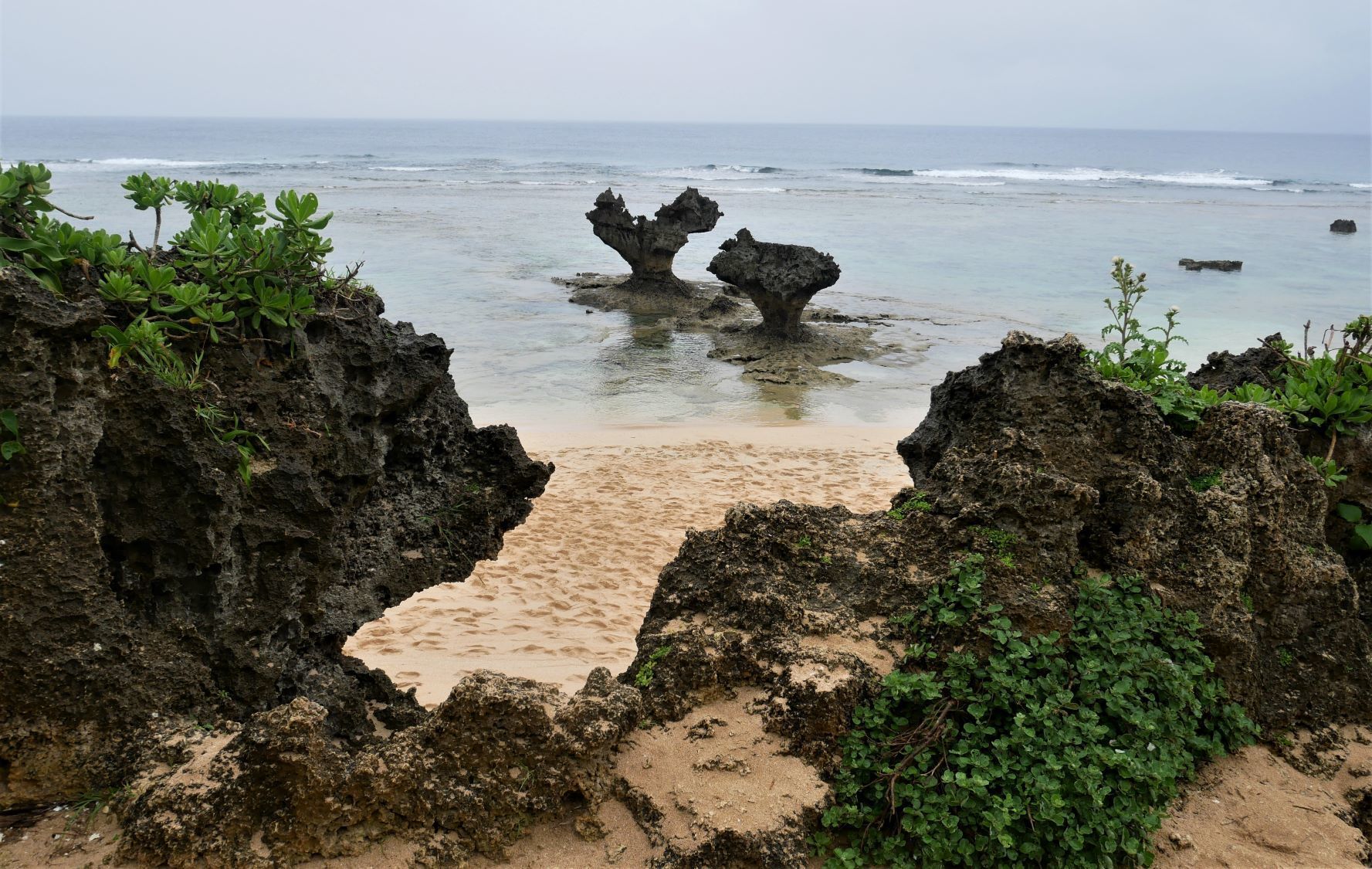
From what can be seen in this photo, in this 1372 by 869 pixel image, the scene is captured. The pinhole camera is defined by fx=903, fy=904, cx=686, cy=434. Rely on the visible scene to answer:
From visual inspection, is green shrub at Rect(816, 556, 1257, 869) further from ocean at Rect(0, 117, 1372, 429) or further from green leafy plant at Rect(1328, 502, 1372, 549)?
ocean at Rect(0, 117, 1372, 429)

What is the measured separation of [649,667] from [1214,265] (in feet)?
98.2

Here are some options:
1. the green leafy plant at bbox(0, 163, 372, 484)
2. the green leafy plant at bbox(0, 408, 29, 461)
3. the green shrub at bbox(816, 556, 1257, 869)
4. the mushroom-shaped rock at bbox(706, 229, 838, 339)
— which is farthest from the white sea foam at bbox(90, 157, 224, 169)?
the green shrub at bbox(816, 556, 1257, 869)

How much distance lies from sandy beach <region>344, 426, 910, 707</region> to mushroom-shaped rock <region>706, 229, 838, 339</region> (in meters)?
5.05

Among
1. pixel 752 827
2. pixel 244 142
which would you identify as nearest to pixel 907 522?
pixel 752 827

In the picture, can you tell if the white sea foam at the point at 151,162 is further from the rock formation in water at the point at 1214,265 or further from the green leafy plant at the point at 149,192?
the green leafy plant at the point at 149,192

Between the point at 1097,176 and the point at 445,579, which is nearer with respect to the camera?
the point at 445,579

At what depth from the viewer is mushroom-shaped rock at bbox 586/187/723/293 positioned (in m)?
20.6

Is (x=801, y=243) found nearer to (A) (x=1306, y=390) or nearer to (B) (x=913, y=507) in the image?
(A) (x=1306, y=390)

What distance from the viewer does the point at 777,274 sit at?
55.3ft

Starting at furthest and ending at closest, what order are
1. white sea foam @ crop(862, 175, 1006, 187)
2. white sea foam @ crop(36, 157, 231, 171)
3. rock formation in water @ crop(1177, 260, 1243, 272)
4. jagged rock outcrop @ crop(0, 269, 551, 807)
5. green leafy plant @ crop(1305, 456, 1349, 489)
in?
1. white sea foam @ crop(862, 175, 1006, 187)
2. white sea foam @ crop(36, 157, 231, 171)
3. rock formation in water @ crop(1177, 260, 1243, 272)
4. green leafy plant @ crop(1305, 456, 1349, 489)
5. jagged rock outcrop @ crop(0, 269, 551, 807)

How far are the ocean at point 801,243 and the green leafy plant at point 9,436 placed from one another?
391 inches

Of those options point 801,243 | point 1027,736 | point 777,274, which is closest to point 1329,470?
point 1027,736

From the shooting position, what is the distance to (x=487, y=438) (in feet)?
14.9

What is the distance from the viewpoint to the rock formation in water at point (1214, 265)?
1082 inches
